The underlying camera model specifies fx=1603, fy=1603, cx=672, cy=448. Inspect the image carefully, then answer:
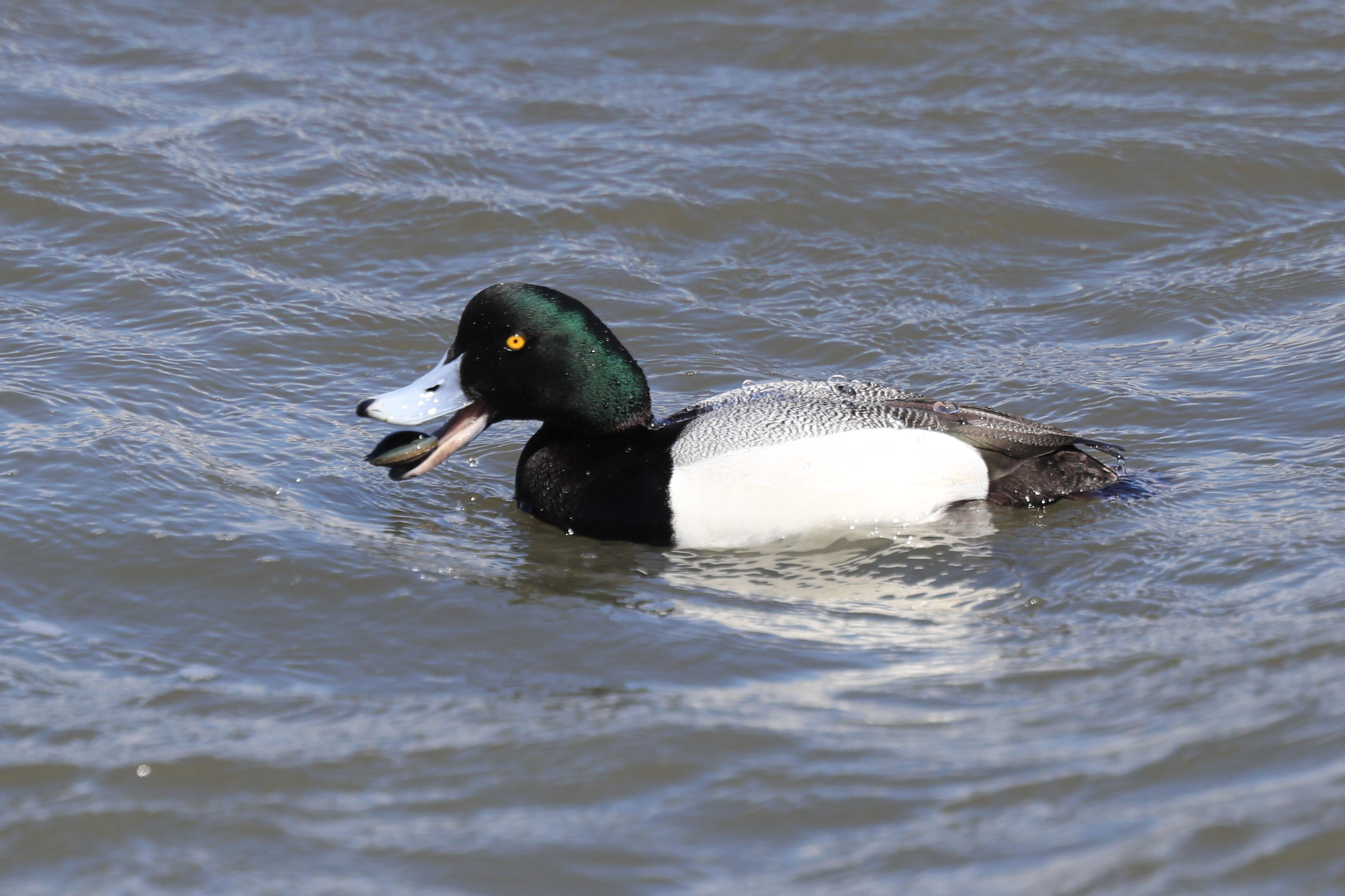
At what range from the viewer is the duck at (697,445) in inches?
229

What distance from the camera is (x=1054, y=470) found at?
20.1ft

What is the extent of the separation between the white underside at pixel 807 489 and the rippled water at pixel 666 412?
0.12 m

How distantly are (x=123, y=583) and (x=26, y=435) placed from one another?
1.46 m

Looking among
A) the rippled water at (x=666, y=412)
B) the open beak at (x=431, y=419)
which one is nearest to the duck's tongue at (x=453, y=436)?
the open beak at (x=431, y=419)

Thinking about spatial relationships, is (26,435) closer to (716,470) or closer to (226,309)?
(226,309)

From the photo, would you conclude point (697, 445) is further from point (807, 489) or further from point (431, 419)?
point (431, 419)

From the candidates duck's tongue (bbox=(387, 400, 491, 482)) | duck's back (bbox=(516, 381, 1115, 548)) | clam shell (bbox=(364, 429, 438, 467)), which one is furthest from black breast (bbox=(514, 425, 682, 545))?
clam shell (bbox=(364, 429, 438, 467))

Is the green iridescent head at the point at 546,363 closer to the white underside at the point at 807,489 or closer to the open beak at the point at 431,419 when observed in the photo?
the open beak at the point at 431,419

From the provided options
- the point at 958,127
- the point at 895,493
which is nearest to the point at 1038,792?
the point at 895,493

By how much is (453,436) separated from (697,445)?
0.99 meters

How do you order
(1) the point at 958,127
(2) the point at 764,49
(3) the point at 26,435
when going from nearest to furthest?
(3) the point at 26,435, (1) the point at 958,127, (2) the point at 764,49

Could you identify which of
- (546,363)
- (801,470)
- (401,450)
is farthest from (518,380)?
(801,470)

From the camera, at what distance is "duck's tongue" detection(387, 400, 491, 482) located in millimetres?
6207

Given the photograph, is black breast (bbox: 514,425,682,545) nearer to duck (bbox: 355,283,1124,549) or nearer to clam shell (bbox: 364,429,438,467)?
duck (bbox: 355,283,1124,549)
